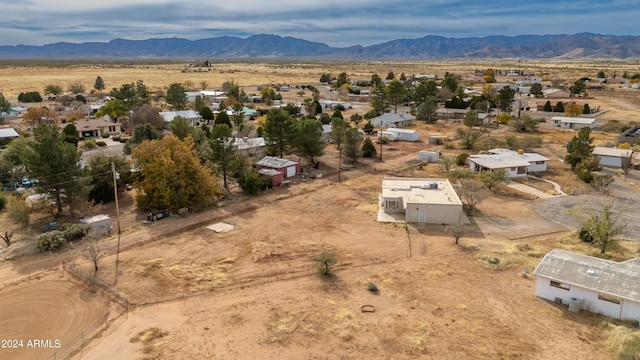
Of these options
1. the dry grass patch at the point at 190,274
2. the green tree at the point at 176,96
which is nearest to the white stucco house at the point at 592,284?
the dry grass patch at the point at 190,274

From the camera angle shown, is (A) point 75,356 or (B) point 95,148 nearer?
(A) point 75,356

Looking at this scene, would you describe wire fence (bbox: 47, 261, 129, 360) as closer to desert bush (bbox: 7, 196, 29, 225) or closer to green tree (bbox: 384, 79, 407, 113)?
desert bush (bbox: 7, 196, 29, 225)

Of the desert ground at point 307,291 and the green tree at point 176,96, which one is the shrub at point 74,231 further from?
the green tree at point 176,96

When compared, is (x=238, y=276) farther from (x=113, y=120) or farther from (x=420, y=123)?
(x=420, y=123)

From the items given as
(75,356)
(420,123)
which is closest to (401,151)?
(420,123)

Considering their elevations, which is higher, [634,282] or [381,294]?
[634,282]

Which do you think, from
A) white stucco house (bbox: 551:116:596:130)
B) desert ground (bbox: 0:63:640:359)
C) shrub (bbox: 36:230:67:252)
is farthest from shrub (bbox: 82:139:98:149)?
white stucco house (bbox: 551:116:596:130)

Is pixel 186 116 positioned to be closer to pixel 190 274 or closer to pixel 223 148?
pixel 223 148
